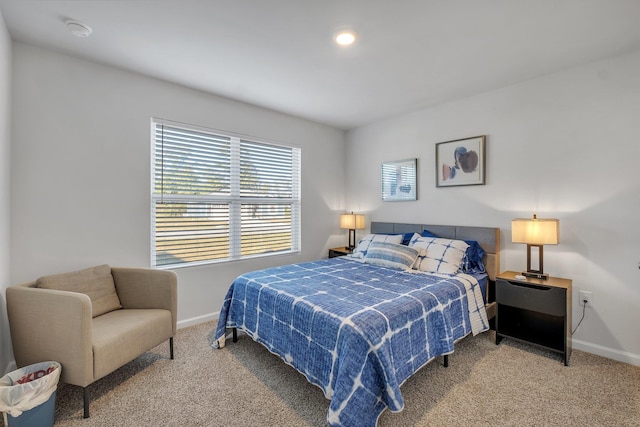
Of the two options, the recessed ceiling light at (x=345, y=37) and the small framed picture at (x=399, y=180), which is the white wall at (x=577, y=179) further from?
the recessed ceiling light at (x=345, y=37)

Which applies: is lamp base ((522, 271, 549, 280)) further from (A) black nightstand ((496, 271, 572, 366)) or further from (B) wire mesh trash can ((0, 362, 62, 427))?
(B) wire mesh trash can ((0, 362, 62, 427))

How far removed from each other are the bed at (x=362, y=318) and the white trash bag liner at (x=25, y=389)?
1147mm

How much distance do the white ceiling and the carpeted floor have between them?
2.53 metres

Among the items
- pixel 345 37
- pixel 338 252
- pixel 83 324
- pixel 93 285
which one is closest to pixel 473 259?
pixel 338 252

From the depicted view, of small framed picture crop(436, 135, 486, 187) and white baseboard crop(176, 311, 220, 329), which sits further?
small framed picture crop(436, 135, 486, 187)

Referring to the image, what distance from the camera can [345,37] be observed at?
2.13 metres

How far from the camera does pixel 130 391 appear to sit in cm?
199

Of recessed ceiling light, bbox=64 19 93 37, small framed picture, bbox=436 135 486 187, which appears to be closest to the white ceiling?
recessed ceiling light, bbox=64 19 93 37

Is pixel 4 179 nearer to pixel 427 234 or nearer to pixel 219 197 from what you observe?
pixel 219 197

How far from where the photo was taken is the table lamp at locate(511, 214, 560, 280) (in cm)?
245

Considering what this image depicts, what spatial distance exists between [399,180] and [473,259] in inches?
55.5

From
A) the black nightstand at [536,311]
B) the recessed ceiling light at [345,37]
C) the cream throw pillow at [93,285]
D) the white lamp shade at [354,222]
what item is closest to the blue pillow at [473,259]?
the black nightstand at [536,311]

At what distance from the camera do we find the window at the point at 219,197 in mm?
2971

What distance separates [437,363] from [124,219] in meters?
3.04
